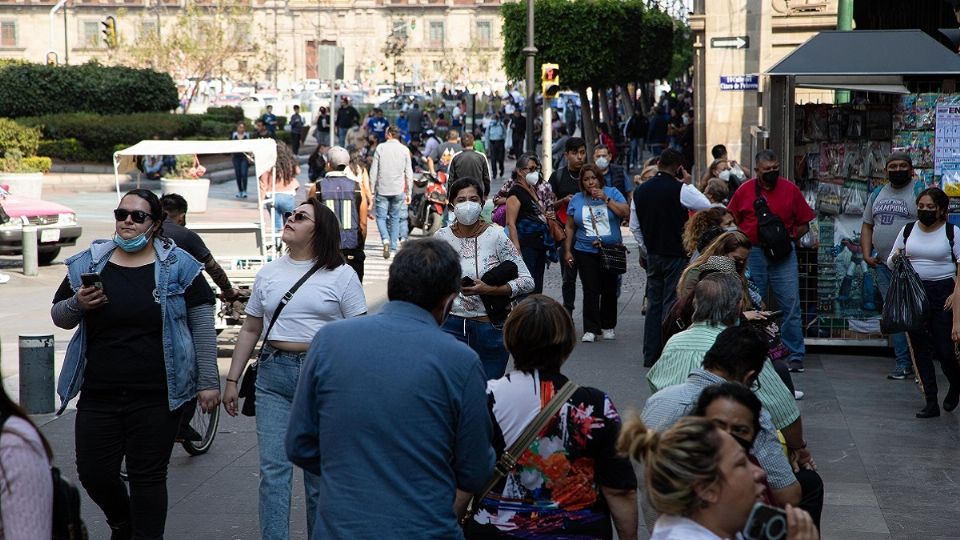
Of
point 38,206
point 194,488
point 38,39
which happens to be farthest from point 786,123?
point 38,39

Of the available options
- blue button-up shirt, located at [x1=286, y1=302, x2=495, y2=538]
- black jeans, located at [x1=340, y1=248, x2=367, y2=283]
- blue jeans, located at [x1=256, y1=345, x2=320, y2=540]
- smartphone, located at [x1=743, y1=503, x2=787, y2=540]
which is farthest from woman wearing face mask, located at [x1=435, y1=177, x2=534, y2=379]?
black jeans, located at [x1=340, y1=248, x2=367, y2=283]

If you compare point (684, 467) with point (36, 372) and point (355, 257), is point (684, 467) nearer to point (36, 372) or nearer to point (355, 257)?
point (36, 372)

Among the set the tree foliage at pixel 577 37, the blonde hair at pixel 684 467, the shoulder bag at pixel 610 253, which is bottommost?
the shoulder bag at pixel 610 253

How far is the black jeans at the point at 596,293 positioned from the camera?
12.1 m

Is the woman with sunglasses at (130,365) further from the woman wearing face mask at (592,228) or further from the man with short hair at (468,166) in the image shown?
the man with short hair at (468,166)

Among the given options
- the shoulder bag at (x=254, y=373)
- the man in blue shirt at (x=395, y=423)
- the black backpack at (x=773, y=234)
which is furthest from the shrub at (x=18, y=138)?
the man in blue shirt at (x=395, y=423)

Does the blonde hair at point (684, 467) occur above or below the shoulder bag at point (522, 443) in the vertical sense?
above

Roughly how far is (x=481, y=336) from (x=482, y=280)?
13.2 inches

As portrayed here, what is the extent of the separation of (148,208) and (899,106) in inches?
289

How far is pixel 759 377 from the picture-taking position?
540 cm

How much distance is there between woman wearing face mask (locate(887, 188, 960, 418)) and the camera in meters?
9.59

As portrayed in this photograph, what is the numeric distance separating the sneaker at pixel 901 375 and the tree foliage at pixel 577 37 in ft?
75.3

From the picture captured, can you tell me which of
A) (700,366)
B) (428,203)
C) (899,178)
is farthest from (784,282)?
(428,203)

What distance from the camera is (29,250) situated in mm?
17969
